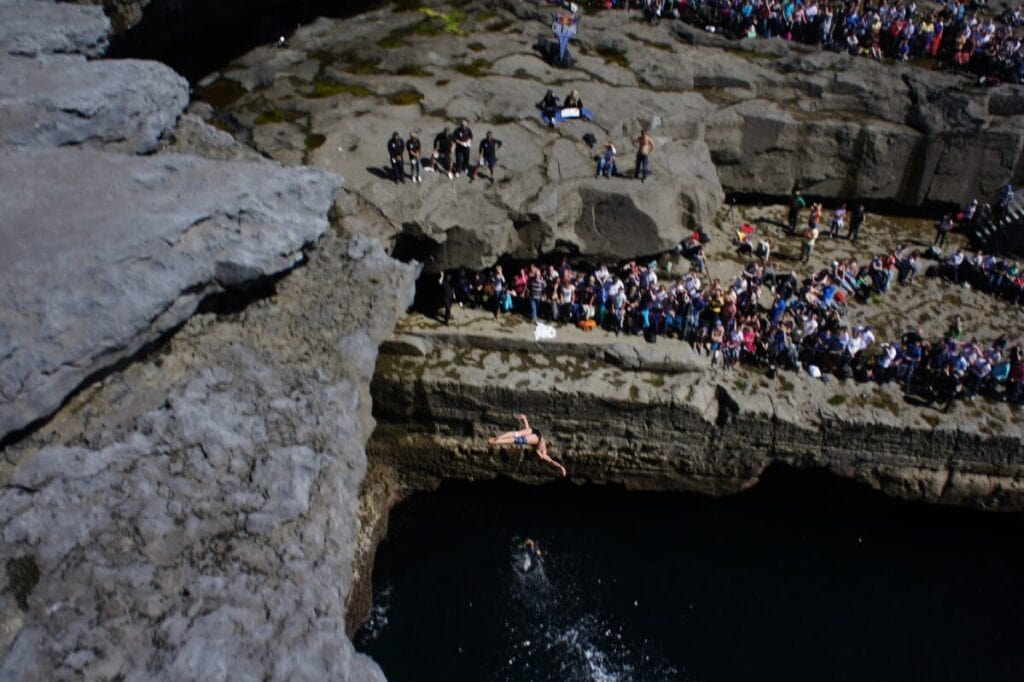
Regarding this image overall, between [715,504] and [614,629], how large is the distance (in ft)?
15.6

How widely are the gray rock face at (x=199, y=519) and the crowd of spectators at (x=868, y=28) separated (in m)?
22.2

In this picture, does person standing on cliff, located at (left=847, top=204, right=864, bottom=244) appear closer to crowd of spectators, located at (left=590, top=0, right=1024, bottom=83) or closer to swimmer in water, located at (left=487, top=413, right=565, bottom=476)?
crowd of spectators, located at (left=590, top=0, right=1024, bottom=83)

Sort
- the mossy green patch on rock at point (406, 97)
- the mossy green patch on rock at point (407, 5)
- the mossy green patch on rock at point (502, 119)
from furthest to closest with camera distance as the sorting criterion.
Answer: the mossy green patch on rock at point (407, 5) → the mossy green patch on rock at point (406, 97) → the mossy green patch on rock at point (502, 119)

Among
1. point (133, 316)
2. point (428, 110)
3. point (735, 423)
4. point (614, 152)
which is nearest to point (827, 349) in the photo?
point (735, 423)

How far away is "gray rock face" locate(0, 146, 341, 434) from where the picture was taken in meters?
10.3

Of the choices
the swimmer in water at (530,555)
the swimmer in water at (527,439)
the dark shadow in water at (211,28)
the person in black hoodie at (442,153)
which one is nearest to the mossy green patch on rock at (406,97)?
the person in black hoodie at (442,153)

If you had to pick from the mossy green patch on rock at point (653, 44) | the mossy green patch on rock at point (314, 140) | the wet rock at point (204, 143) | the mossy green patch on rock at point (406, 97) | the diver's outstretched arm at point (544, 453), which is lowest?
the diver's outstretched arm at point (544, 453)

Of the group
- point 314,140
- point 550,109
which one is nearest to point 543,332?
point 550,109

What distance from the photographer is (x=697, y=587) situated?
58.4ft

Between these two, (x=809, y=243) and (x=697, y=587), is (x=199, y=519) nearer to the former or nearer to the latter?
(x=697, y=587)

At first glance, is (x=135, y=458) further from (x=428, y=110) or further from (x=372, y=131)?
(x=428, y=110)

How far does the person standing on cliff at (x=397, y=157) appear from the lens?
18.8m

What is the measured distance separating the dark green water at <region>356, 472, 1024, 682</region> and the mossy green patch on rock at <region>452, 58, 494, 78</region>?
42.0 ft

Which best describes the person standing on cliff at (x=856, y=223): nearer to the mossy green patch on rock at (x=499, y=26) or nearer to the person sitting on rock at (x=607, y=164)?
the person sitting on rock at (x=607, y=164)
